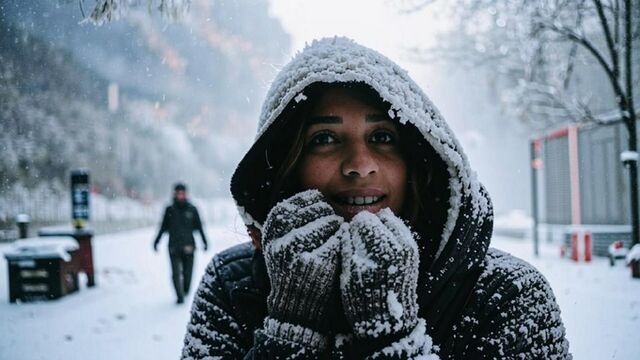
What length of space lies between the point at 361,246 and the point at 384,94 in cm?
→ 56

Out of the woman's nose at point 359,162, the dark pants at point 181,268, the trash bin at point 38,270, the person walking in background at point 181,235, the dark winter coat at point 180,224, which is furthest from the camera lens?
the dark winter coat at point 180,224

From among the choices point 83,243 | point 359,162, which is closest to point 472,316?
point 359,162

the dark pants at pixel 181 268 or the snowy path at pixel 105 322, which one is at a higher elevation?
the dark pants at pixel 181 268

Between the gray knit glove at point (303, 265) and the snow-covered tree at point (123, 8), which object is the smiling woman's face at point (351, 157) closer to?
the gray knit glove at point (303, 265)

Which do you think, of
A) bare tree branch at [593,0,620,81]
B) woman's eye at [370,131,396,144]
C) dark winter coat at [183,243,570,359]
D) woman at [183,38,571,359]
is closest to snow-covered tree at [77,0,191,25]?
woman at [183,38,571,359]

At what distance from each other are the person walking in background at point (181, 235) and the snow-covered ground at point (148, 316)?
0.41 meters

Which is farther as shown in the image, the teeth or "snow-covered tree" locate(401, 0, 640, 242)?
"snow-covered tree" locate(401, 0, 640, 242)

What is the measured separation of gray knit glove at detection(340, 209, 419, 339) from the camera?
1255 mm

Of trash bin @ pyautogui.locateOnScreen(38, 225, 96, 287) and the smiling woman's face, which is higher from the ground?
the smiling woman's face

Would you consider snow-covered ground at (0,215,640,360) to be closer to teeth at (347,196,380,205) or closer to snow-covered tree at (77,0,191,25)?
teeth at (347,196,380,205)

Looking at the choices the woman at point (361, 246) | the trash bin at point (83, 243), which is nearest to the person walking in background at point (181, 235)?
the trash bin at point (83, 243)

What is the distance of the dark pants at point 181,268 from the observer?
7022mm

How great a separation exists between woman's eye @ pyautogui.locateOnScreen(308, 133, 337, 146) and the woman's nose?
10 cm

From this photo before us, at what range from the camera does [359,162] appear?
1501 mm
